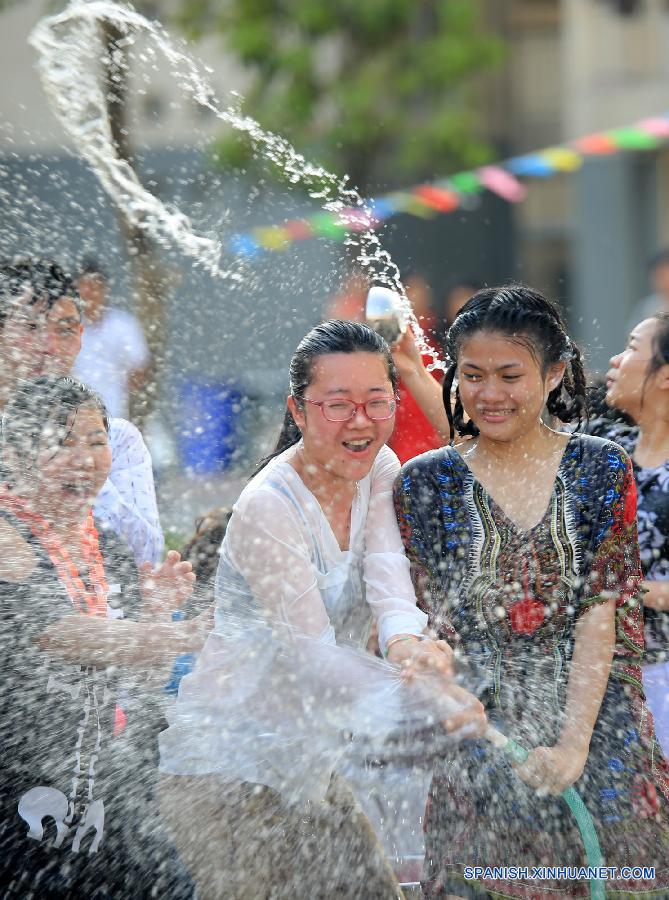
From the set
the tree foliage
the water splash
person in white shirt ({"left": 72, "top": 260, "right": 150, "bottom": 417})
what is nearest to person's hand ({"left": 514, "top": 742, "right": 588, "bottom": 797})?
the water splash

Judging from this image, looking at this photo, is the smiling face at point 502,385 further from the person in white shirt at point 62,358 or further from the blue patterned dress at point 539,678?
the person in white shirt at point 62,358

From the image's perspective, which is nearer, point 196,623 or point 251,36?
point 196,623

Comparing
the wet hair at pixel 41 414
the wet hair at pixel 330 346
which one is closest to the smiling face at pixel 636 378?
the wet hair at pixel 330 346

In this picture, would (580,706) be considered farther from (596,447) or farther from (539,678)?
(596,447)

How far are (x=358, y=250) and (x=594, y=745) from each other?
3.08 metres

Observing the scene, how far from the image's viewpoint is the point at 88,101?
8438 millimetres

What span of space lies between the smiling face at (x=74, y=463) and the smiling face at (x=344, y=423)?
697mm

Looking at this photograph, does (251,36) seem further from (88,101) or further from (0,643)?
(0,643)

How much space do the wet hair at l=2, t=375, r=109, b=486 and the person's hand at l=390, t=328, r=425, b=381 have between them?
39.0 inches

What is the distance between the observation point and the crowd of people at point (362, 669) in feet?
10.5

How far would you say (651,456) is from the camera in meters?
4.12

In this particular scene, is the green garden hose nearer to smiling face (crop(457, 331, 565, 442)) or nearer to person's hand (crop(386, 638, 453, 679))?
person's hand (crop(386, 638, 453, 679))

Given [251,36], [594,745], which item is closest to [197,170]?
[251,36]

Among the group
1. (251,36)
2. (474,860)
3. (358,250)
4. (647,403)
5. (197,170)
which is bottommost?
(474,860)
